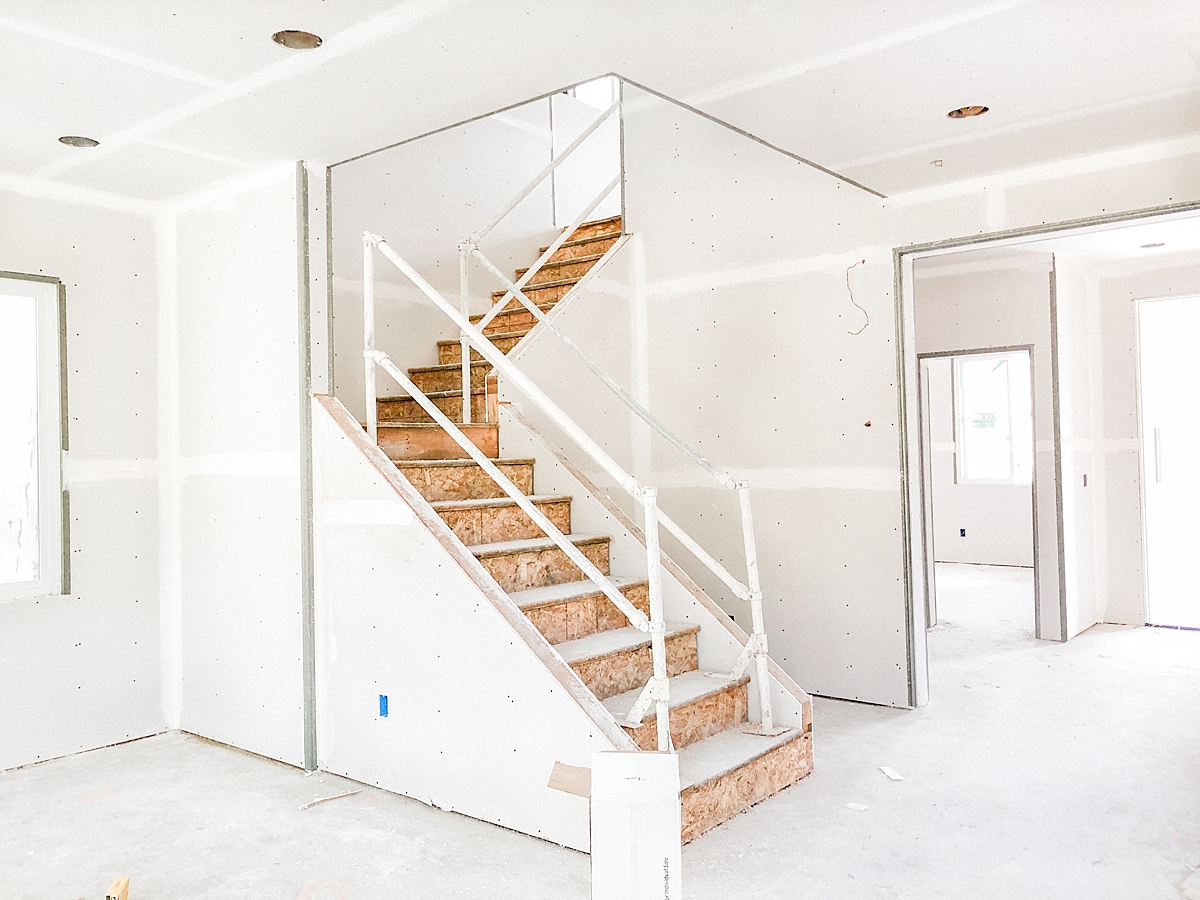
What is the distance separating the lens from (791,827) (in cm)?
285

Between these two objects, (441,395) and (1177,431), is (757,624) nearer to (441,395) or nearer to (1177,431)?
(441,395)

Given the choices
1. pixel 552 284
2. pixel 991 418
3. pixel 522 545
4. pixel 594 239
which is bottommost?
pixel 522 545

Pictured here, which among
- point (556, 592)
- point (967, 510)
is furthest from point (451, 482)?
point (967, 510)

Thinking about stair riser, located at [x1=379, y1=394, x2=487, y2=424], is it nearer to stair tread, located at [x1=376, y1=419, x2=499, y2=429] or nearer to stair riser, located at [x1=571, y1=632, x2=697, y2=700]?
stair tread, located at [x1=376, y1=419, x2=499, y2=429]

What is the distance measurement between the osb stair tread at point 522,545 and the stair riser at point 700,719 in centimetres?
85

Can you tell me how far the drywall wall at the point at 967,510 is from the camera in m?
8.83

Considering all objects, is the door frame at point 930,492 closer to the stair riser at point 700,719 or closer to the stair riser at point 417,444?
the stair riser at point 700,719

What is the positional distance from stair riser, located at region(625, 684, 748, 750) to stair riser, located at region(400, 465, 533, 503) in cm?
131

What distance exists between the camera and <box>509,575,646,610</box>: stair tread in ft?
10.8

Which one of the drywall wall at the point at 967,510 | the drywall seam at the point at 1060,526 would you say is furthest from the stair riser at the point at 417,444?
the drywall wall at the point at 967,510

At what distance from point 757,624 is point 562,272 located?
9.90 feet

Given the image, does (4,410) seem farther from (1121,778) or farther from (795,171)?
(1121,778)

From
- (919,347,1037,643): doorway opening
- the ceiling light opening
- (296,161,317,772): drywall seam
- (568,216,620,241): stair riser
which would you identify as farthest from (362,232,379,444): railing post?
(919,347,1037,643): doorway opening

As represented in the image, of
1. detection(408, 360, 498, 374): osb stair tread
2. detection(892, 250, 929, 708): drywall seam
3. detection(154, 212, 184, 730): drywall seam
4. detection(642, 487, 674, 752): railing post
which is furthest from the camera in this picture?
detection(408, 360, 498, 374): osb stair tread
